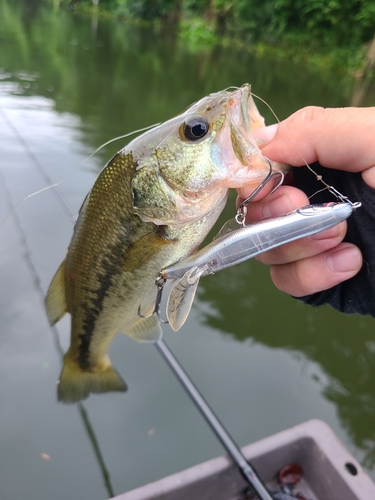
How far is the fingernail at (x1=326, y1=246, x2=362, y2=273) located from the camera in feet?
4.39

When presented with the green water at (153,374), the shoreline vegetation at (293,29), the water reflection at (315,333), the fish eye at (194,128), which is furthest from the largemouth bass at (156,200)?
the shoreline vegetation at (293,29)

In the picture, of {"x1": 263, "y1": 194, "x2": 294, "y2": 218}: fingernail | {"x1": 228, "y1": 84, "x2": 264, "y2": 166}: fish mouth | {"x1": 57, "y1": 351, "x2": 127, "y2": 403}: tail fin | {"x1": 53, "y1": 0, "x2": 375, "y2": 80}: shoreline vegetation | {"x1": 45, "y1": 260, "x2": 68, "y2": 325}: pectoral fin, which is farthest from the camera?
{"x1": 53, "y1": 0, "x2": 375, "y2": 80}: shoreline vegetation

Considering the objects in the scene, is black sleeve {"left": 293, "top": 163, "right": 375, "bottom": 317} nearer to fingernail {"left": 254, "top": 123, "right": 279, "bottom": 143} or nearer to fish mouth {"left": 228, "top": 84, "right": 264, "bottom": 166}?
fingernail {"left": 254, "top": 123, "right": 279, "bottom": 143}

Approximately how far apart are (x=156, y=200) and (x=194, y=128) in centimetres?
25

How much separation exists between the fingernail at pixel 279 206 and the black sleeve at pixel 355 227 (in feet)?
0.76

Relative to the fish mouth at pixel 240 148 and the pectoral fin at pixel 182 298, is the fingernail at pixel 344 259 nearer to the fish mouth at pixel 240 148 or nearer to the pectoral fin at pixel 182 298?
the fish mouth at pixel 240 148

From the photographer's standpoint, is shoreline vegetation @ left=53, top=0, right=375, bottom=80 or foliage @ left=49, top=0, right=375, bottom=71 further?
foliage @ left=49, top=0, right=375, bottom=71

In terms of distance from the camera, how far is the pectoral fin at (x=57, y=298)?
5.08 ft

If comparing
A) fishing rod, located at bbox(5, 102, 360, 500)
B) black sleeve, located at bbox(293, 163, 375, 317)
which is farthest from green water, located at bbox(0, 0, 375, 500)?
black sleeve, located at bbox(293, 163, 375, 317)

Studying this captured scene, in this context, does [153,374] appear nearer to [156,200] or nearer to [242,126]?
[156,200]

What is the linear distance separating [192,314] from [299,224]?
2290 mm

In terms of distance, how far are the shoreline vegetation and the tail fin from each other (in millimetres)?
14484

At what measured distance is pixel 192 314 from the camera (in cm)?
313

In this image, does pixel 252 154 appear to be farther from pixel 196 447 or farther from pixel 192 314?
pixel 192 314
